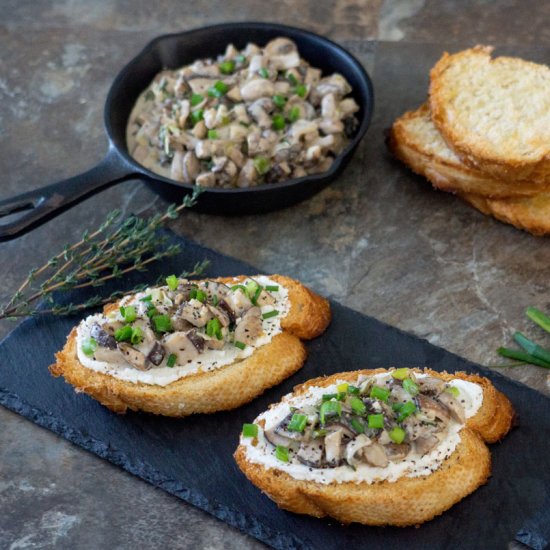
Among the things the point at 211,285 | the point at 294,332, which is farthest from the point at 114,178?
the point at 294,332

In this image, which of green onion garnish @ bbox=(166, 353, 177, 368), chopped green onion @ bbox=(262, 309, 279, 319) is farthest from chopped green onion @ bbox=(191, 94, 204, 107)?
green onion garnish @ bbox=(166, 353, 177, 368)

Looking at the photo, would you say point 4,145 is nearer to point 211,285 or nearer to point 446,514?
point 211,285

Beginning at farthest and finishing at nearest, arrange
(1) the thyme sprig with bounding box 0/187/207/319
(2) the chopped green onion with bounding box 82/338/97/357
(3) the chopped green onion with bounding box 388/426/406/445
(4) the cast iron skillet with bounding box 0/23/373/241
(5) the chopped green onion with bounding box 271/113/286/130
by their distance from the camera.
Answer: (5) the chopped green onion with bounding box 271/113/286/130, (4) the cast iron skillet with bounding box 0/23/373/241, (1) the thyme sprig with bounding box 0/187/207/319, (2) the chopped green onion with bounding box 82/338/97/357, (3) the chopped green onion with bounding box 388/426/406/445

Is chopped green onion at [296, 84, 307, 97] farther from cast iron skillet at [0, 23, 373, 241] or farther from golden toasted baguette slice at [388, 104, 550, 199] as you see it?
golden toasted baguette slice at [388, 104, 550, 199]

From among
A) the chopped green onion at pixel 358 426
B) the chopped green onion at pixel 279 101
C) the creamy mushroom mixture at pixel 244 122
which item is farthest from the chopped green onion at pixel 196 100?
the chopped green onion at pixel 358 426

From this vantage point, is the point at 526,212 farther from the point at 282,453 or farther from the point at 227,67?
the point at 282,453

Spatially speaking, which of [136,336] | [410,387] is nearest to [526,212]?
[410,387]

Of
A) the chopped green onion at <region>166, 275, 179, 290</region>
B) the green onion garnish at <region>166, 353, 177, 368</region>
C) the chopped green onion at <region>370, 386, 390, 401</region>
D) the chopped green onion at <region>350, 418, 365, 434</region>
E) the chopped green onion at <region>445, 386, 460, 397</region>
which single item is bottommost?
the green onion garnish at <region>166, 353, 177, 368</region>

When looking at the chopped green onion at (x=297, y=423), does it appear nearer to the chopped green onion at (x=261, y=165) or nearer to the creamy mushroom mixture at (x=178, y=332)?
the creamy mushroom mixture at (x=178, y=332)

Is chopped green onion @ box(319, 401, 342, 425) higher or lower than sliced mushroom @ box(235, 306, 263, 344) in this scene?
higher
